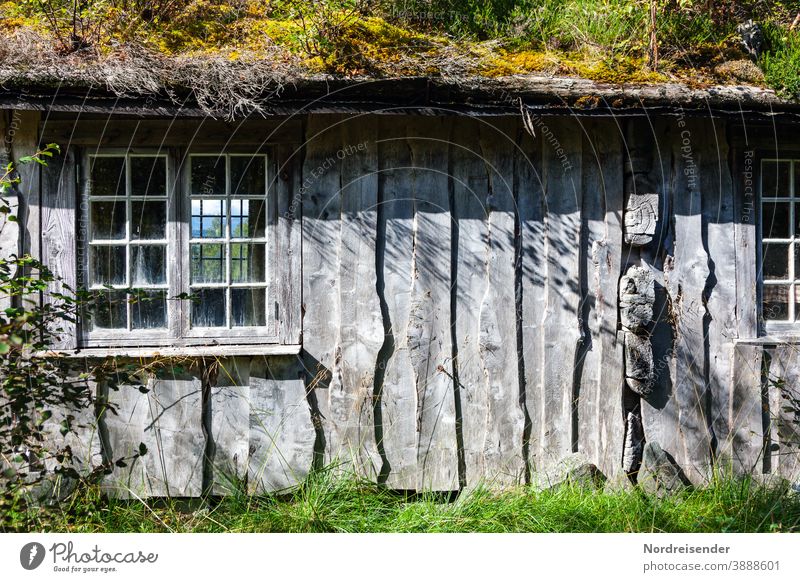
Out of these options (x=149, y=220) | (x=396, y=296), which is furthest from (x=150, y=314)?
(x=396, y=296)

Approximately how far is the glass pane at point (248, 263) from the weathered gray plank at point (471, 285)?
126cm

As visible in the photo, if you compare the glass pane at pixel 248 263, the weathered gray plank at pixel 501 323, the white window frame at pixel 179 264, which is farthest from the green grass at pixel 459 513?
the glass pane at pixel 248 263

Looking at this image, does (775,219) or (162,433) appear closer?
(162,433)

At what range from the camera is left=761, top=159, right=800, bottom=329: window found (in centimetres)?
402

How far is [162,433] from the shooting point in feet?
12.2

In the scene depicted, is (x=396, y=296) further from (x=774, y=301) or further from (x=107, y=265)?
(x=774, y=301)

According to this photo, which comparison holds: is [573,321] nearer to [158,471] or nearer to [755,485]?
[755,485]

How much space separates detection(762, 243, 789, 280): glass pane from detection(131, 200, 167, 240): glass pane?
399 centimetres

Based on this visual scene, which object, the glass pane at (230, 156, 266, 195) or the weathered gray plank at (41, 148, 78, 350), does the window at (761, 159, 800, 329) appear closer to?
the glass pane at (230, 156, 266, 195)

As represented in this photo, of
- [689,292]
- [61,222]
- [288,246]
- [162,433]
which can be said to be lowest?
[162,433]

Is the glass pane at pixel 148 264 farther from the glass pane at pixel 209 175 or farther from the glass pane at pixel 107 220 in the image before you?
the glass pane at pixel 209 175

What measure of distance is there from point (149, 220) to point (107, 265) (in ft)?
1.27
